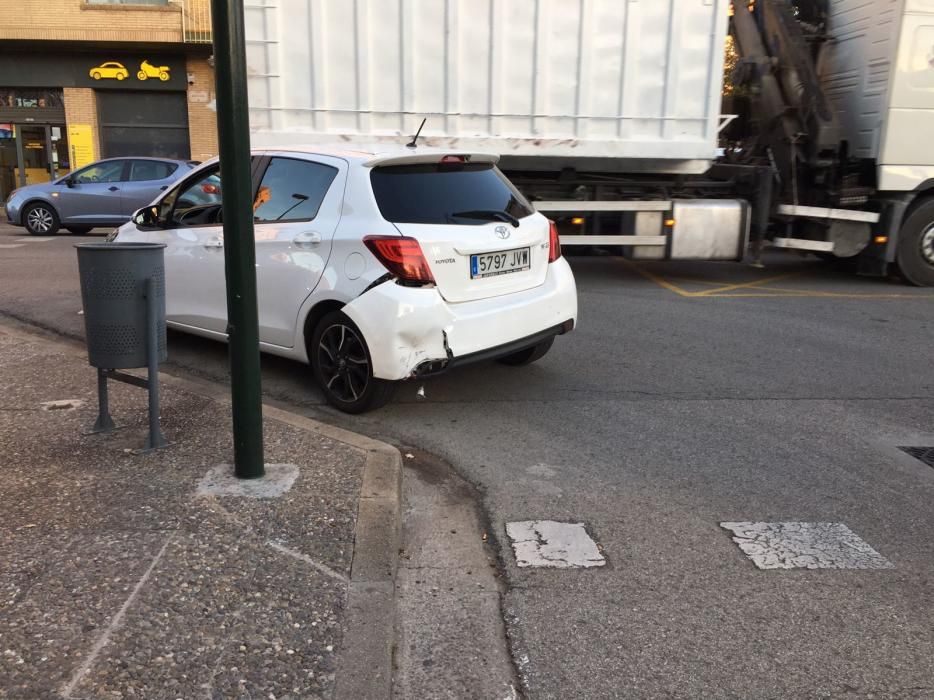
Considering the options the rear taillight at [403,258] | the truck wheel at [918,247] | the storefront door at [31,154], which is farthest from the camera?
the storefront door at [31,154]

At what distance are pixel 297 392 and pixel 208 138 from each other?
735 inches

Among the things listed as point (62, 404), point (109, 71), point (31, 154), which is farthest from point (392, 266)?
point (31, 154)

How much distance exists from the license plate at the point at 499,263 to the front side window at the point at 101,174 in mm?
13353

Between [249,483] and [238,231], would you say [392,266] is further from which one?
[249,483]

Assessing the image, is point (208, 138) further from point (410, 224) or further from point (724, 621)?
point (724, 621)

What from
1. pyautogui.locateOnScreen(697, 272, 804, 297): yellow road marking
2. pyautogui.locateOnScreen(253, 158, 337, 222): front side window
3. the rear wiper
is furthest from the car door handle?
pyautogui.locateOnScreen(697, 272, 804, 297): yellow road marking

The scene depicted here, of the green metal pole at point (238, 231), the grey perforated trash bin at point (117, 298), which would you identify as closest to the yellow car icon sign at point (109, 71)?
the grey perforated trash bin at point (117, 298)

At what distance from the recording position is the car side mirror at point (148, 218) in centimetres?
636

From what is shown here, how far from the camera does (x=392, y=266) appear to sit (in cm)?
474

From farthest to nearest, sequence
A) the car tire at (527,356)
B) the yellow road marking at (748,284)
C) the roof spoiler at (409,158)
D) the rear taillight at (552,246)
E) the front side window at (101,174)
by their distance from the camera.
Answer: the front side window at (101,174) < the yellow road marking at (748,284) < the car tire at (527,356) < the rear taillight at (552,246) < the roof spoiler at (409,158)

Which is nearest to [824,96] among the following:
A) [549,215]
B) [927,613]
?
[549,215]

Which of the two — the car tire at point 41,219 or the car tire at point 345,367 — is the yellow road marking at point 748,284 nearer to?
the car tire at point 345,367

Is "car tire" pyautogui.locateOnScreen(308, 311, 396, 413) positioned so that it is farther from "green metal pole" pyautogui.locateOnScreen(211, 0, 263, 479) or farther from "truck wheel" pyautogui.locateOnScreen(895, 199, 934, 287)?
"truck wheel" pyautogui.locateOnScreen(895, 199, 934, 287)

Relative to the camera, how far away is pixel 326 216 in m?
5.11
